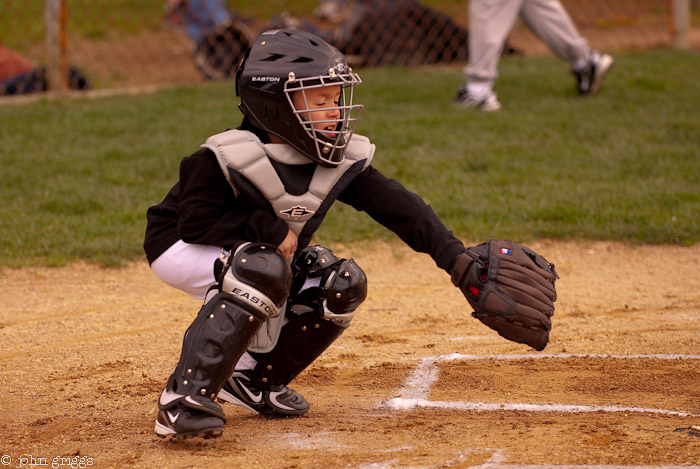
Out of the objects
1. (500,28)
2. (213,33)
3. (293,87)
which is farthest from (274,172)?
(213,33)

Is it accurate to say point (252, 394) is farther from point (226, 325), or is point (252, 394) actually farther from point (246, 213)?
point (246, 213)

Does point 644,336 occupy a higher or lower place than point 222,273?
lower

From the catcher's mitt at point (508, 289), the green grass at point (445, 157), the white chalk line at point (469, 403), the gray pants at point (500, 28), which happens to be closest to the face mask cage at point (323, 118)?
the catcher's mitt at point (508, 289)

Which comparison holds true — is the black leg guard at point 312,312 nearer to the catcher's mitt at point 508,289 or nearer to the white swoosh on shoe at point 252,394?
the white swoosh on shoe at point 252,394

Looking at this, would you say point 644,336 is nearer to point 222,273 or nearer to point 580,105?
point 222,273

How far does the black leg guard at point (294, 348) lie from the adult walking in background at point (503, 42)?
553 centimetres

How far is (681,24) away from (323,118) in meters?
9.41

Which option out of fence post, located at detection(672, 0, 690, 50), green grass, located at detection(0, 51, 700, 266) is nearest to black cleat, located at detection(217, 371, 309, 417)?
green grass, located at detection(0, 51, 700, 266)

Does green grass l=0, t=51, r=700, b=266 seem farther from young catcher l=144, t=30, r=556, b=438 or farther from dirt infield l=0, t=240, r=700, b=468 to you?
young catcher l=144, t=30, r=556, b=438

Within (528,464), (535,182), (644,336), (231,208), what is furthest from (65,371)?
(535,182)

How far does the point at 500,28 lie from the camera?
8.35m

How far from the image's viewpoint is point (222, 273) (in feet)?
9.70

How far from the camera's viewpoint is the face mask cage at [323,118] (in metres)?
3.07

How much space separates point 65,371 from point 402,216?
1.71 metres
